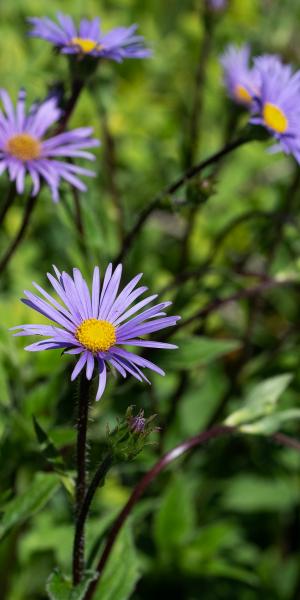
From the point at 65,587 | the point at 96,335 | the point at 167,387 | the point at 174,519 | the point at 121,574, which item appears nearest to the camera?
the point at 96,335

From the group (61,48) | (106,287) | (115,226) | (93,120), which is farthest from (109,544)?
(93,120)

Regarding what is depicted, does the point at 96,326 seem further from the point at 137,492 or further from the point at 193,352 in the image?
the point at 193,352

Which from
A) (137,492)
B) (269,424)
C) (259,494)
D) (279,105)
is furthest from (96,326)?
(259,494)

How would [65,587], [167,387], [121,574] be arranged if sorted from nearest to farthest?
[65,587]
[121,574]
[167,387]

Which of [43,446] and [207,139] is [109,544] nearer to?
[43,446]

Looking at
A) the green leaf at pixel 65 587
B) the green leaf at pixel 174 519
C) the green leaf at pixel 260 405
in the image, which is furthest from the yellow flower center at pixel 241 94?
the green leaf at pixel 65 587
